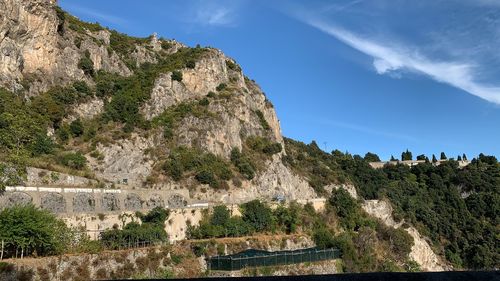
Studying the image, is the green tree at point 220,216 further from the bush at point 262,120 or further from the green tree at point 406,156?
the green tree at point 406,156

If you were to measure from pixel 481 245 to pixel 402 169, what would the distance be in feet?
157

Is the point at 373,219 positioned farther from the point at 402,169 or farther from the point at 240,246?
the point at 402,169

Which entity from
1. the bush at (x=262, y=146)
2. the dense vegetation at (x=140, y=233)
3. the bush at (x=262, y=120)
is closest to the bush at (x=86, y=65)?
the bush at (x=262, y=146)

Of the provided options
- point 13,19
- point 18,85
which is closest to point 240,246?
point 18,85

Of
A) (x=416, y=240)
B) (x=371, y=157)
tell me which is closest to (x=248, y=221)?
(x=416, y=240)

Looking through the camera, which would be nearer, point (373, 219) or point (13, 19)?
point (13, 19)

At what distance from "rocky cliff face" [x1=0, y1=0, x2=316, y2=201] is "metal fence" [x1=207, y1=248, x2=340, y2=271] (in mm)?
18667

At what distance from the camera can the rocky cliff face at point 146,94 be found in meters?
57.7

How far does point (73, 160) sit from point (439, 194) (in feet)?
334

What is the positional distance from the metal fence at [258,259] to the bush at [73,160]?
73.0 feet

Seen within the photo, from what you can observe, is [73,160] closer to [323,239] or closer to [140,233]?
[140,233]

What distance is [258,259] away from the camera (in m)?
38.3

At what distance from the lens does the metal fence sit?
1442 inches

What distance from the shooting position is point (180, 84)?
76.8 metres
